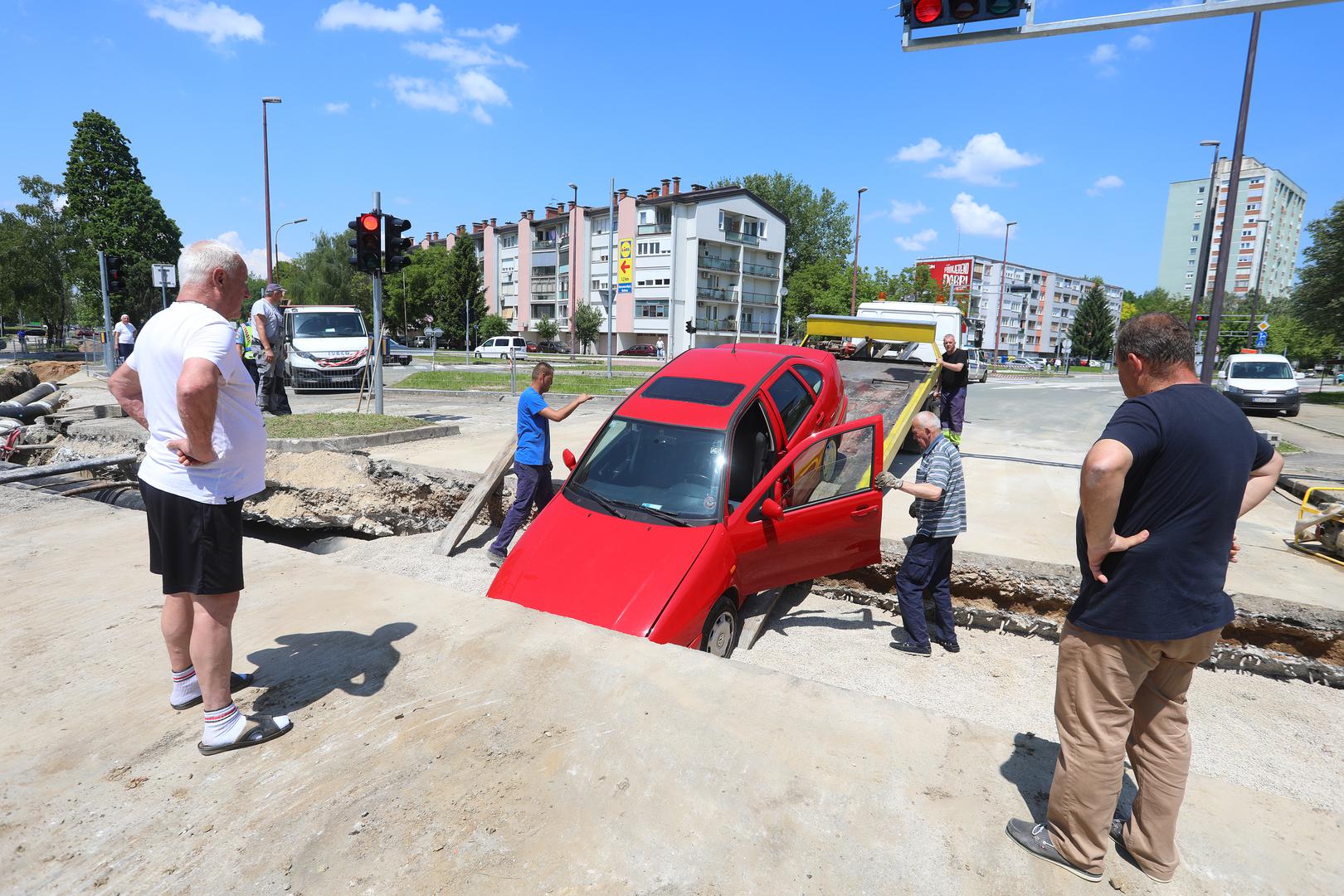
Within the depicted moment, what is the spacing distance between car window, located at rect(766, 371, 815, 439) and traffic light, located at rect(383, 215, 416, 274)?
25.3 ft

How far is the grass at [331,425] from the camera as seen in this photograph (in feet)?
33.3

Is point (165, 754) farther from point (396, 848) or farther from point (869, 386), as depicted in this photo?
point (869, 386)

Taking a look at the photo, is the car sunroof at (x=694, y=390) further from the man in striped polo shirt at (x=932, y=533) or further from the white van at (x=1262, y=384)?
the white van at (x=1262, y=384)

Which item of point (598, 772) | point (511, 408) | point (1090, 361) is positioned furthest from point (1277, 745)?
point (1090, 361)

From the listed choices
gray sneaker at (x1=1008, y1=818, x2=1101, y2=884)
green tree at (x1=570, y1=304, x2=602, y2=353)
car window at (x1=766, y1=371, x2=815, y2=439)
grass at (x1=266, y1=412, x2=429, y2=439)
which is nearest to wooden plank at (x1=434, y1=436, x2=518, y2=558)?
car window at (x1=766, y1=371, x2=815, y2=439)

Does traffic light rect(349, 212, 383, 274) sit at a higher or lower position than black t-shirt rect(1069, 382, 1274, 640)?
higher

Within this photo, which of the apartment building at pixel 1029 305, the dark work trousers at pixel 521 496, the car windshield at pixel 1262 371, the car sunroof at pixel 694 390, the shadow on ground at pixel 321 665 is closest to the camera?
the shadow on ground at pixel 321 665

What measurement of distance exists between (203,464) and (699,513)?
2922mm

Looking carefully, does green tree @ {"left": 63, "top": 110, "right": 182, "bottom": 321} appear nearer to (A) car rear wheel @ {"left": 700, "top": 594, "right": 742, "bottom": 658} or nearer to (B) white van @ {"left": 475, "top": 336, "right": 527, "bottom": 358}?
(B) white van @ {"left": 475, "top": 336, "right": 527, "bottom": 358}

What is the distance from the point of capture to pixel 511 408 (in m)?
17.2

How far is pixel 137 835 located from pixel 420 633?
1452 millimetres

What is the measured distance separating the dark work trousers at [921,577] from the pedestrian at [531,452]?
307cm

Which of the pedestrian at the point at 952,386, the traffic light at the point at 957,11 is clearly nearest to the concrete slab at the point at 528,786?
the traffic light at the point at 957,11

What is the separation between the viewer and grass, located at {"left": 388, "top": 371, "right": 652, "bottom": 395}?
69.6ft
